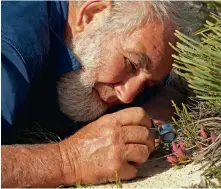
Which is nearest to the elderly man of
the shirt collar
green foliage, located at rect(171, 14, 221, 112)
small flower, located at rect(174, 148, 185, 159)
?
the shirt collar

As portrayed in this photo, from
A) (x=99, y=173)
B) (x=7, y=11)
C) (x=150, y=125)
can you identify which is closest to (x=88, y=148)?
(x=99, y=173)

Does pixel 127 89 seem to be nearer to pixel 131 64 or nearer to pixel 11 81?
pixel 131 64

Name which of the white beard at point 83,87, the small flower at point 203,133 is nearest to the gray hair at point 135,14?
the white beard at point 83,87

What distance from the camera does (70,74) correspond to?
2.55 metres

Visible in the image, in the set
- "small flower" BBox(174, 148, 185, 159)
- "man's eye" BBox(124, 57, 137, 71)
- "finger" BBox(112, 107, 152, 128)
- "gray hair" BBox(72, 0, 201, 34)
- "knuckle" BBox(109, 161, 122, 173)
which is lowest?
"small flower" BBox(174, 148, 185, 159)

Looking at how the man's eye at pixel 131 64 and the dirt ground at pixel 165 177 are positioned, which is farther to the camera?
the man's eye at pixel 131 64

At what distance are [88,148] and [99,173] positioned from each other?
108 mm

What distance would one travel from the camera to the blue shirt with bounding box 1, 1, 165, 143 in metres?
2.11

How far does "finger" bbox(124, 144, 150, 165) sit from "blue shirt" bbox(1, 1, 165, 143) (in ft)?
1.65

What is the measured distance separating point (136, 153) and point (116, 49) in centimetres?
60

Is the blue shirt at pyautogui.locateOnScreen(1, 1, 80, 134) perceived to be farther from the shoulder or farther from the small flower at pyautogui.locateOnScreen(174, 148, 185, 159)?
the small flower at pyautogui.locateOnScreen(174, 148, 185, 159)

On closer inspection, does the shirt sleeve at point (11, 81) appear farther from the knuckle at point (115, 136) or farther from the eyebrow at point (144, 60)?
the eyebrow at point (144, 60)

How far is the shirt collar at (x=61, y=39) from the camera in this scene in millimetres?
2482

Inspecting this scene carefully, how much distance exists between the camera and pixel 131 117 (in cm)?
208
